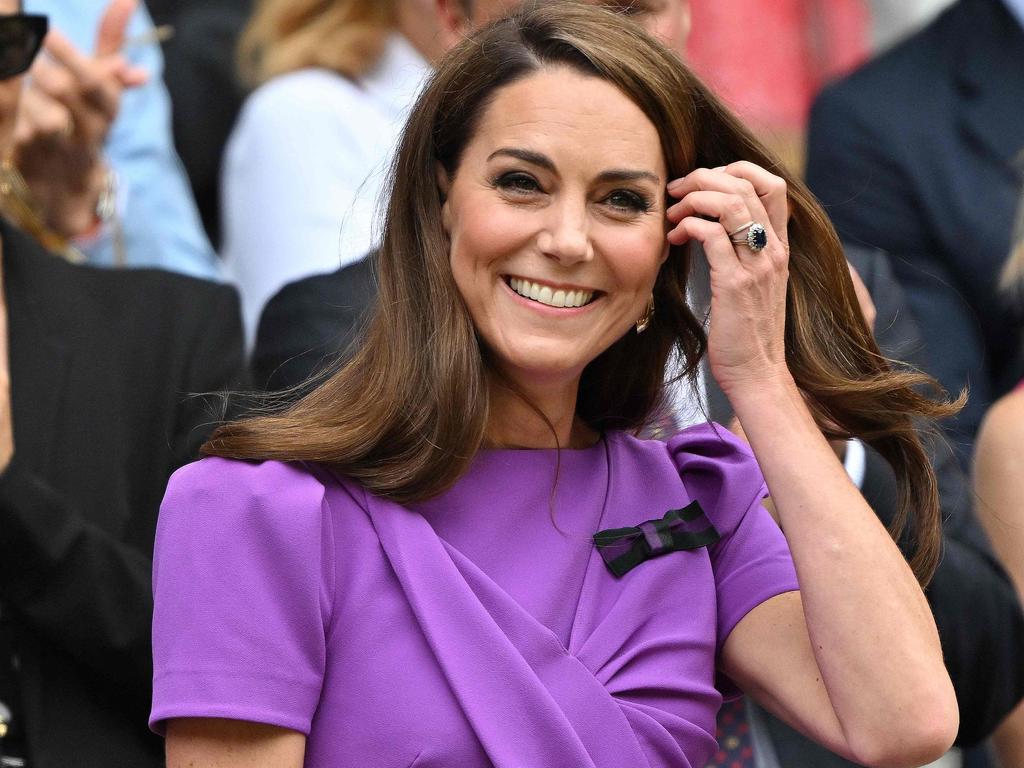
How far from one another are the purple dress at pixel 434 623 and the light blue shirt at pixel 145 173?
1800mm

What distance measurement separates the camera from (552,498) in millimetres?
2600

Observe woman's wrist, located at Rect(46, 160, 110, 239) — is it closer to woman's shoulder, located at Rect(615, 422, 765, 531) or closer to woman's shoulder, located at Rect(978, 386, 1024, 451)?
woman's shoulder, located at Rect(615, 422, 765, 531)

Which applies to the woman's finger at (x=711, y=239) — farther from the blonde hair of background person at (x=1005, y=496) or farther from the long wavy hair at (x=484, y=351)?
the blonde hair of background person at (x=1005, y=496)

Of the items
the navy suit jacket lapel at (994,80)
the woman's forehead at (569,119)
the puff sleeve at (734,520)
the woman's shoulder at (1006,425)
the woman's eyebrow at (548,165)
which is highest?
the woman's forehead at (569,119)

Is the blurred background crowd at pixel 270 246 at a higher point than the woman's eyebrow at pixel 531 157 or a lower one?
lower

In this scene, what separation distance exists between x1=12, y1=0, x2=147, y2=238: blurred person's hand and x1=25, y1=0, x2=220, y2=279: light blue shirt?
117 millimetres

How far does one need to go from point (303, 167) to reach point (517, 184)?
4.96 ft

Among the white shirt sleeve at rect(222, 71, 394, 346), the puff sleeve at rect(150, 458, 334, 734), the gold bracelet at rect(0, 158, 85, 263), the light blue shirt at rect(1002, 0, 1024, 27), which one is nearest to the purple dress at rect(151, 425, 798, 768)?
the puff sleeve at rect(150, 458, 334, 734)

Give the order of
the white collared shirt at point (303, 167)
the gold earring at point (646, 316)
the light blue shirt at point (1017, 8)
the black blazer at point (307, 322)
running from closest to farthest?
the gold earring at point (646, 316) < the black blazer at point (307, 322) < the white collared shirt at point (303, 167) < the light blue shirt at point (1017, 8)

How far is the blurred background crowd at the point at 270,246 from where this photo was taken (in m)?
2.97

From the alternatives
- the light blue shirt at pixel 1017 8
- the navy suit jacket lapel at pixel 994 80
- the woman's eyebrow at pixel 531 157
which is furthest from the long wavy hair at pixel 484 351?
the light blue shirt at pixel 1017 8

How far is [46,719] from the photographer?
2945mm

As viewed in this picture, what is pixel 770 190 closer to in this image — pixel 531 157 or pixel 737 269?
pixel 737 269

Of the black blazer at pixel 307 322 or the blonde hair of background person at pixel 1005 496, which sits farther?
the blonde hair of background person at pixel 1005 496
